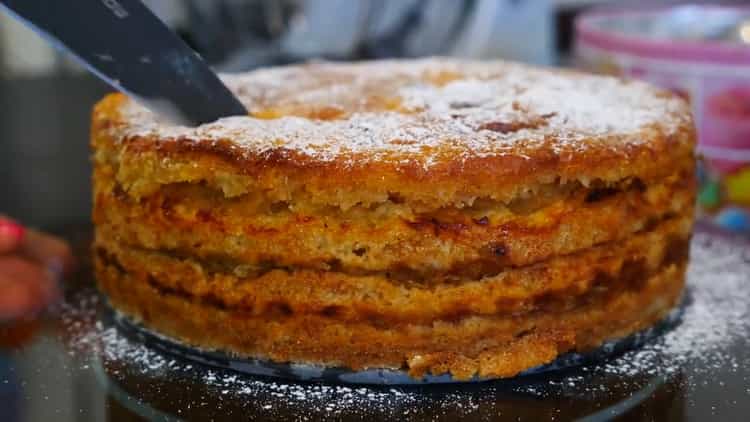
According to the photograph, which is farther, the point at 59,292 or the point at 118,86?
the point at 59,292

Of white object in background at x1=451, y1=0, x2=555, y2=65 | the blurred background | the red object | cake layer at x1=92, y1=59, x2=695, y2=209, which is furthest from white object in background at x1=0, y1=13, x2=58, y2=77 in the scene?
cake layer at x1=92, y1=59, x2=695, y2=209

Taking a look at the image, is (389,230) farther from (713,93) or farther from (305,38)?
(305,38)

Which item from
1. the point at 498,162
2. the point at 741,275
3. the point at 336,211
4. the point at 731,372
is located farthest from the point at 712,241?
the point at 336,211

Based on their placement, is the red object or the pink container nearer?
the red object

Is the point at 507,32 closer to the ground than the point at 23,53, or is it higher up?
higher up

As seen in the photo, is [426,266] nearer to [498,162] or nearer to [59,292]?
[498,162]

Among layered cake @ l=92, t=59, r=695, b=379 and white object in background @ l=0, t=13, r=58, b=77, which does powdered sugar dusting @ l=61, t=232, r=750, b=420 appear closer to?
layered cake @ l=92, t=59, r=695, b=379

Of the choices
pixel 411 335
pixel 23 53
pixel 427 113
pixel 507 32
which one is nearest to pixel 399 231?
pixel 411 335
